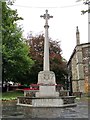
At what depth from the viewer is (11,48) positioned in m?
35.5

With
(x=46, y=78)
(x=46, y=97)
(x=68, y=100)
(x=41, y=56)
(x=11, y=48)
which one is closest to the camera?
(x=46, y=97)

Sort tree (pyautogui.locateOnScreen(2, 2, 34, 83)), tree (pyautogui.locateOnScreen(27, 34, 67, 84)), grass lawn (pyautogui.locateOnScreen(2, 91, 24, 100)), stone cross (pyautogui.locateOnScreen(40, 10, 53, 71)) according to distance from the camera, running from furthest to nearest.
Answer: tree (pyautogui.locateOnScreen(27, 34, 67, 84))
tree (pyautogui.locateOnScreen(2, 2, 34, 83))
grass lawn (pyautogui.locateOnScreen(2, 91, 24, 100))
stone cross (pyautogui.locateOnScreen(40, 10, 53, 71))

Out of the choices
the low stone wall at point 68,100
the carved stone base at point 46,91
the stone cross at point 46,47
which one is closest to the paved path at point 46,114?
the low stone wall at point 68,100

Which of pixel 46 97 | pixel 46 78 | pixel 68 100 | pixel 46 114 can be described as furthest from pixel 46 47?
pixel 46 114

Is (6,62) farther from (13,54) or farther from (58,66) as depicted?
(58,66)

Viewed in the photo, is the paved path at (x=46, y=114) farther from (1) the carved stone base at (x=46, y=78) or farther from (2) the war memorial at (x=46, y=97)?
(1) the carved stone base at (x=46, y=78)

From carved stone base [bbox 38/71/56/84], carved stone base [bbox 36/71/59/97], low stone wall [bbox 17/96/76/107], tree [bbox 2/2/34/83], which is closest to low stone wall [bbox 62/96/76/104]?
low stone wall [bbox 17/96/76/107]

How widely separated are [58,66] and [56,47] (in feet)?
14.7

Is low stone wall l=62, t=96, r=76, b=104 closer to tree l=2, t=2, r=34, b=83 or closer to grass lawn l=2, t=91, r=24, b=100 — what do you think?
grass lawn l=2, t=91, r=24, b=100

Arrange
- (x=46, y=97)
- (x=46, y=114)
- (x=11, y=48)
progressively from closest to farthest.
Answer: (x=46, y=114) < (x=46, y=97) < (x=11, y=48)

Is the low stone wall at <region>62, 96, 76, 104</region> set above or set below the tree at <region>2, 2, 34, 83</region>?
below

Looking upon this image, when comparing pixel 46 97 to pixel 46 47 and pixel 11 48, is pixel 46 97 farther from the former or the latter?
pixel 11 48

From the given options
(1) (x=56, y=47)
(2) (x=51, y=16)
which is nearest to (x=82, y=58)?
(1) (x=56, y=47)

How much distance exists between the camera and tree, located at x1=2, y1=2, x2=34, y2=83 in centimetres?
3425
